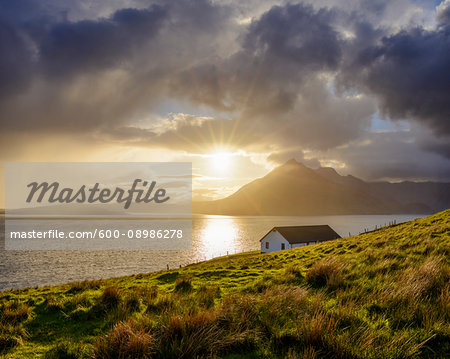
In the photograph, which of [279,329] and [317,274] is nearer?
[279,329]

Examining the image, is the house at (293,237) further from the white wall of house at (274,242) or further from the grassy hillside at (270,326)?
the grassy hillside at (270,326)

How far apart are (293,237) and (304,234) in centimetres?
482

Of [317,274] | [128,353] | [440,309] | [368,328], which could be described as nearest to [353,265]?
[317,274]

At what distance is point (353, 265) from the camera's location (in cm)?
1127

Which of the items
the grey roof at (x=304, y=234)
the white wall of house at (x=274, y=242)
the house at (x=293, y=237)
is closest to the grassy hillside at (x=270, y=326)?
the house at (x=293, y=237)

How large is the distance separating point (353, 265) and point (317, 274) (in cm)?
248

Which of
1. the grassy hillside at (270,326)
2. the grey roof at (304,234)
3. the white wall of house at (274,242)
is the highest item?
the grassy hillside at (270,326)

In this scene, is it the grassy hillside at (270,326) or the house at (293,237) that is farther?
the house at (293,237)

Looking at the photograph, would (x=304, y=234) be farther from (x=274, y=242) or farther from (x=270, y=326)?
(x=270, y=326)

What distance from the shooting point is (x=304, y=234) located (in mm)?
69562

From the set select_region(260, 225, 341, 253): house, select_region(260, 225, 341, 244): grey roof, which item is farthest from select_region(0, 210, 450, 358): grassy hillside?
select_region(260, 225, 341, 244): grey roof

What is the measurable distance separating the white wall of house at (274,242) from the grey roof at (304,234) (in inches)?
37.6

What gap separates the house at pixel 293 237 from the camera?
65.5 metres

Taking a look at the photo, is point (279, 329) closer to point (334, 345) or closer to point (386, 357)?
point (334, 345)
